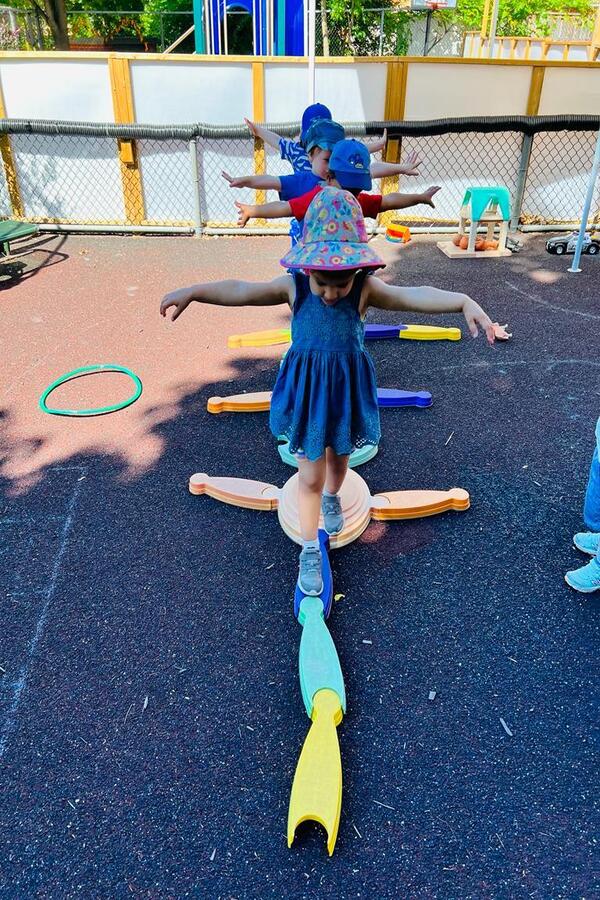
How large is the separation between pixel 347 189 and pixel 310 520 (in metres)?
1.54

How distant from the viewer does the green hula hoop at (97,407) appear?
13.4 feet

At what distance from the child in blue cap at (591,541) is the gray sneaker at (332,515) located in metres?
0.96

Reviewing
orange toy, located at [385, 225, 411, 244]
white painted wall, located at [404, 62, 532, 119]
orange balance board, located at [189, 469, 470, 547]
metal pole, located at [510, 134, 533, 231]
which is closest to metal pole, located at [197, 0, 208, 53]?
white painted wall, located at [404, 62, 532, 119]

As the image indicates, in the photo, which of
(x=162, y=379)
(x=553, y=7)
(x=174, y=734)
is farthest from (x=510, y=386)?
(x=553, y=7)

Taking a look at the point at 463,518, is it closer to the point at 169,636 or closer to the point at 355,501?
the point at 355,501

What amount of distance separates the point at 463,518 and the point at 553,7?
1089 inches

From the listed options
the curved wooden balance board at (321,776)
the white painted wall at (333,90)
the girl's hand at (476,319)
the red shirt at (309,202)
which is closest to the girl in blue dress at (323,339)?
the girl's hand at (476,319)

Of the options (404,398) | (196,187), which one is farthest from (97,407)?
(196,187)

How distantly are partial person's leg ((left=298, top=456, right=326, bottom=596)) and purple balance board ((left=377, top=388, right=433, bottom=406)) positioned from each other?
63.4 inches

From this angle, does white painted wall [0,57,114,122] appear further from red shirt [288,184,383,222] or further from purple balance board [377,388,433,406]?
purple balance board [377,388,433,406]

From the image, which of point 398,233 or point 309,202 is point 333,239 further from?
point 398,233

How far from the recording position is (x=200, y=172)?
7.88m

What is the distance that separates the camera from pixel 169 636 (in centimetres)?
250

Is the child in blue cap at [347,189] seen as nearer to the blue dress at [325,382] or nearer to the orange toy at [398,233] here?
the blue dress at [325,382]
